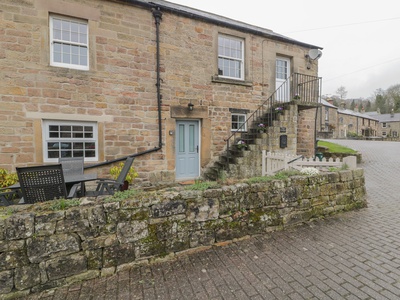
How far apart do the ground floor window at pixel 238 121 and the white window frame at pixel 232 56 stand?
1615mm

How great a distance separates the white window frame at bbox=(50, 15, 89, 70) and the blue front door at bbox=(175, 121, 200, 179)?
377 cm

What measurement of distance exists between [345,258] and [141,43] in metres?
7.81

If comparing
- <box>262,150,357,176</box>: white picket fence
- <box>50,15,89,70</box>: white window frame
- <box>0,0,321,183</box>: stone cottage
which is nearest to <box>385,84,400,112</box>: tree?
<box>0,0,321,183</box>: stone cottage

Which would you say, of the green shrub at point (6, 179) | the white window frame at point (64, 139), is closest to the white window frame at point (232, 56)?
the white window frame at point (64, 139)

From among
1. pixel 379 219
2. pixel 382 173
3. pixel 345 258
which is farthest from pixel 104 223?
pixel 382 173

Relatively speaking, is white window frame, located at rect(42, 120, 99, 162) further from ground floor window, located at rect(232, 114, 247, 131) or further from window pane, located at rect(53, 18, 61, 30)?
ground floor window, located at rect(232, 114, 247, 131)

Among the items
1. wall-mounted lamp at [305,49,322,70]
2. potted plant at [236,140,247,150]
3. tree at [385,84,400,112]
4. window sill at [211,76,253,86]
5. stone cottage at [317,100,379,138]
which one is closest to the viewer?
potted plant at [236,140,247,150]

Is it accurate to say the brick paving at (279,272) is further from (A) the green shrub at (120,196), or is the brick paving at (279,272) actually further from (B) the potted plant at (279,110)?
(B) the potted plant at (279,110)

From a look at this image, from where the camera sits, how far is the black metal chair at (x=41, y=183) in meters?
3.26

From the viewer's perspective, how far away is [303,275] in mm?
2574

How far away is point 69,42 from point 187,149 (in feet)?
16.8

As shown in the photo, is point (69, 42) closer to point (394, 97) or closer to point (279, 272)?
point (279, 272)

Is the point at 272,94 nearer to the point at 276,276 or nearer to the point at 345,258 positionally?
the point at 345,258

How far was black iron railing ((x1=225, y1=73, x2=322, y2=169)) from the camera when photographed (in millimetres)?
8477
